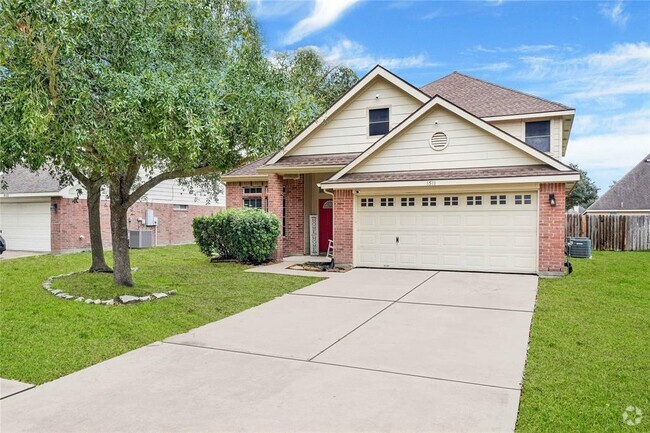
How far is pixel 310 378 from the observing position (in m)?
4.73

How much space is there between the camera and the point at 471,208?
1232 centimetres

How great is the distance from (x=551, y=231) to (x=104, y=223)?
18.6 meters

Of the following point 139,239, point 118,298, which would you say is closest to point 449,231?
point 118,298

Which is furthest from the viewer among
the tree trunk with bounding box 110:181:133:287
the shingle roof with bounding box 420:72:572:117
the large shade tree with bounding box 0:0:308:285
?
the shingle roof with bounding box 420:72:572:117

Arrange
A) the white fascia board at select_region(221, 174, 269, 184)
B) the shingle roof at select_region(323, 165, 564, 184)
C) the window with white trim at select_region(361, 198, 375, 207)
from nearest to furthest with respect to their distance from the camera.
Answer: the shingle roof at select_region(323, 165, 564, 184), the window with white trim at select_region(361, 198, 375, 207), the white fascia board at select_region(221, 174, 269, 184)

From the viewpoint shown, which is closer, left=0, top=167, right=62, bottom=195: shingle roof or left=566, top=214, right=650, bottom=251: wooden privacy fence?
left=0, top=167, right=62, bottom=195: shingle roof

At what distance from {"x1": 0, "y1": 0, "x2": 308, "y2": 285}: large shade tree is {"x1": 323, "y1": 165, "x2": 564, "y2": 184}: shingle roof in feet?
13.7

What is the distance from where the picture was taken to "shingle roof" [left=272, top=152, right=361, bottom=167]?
575 inches

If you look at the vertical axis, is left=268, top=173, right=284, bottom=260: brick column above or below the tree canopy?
below

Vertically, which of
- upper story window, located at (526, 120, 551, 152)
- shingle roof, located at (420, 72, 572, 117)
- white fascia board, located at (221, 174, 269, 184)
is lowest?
white fascia board, located at (221, 174, 269, 184)

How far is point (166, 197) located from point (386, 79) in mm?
14270

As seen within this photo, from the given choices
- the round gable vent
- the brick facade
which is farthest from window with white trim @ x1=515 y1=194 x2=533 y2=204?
the brick facade

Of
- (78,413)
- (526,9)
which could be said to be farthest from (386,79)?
(78,413)

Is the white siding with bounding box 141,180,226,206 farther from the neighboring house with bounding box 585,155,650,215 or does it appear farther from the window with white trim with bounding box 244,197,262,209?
the neighboring house with bounding box 585,155,650,215
